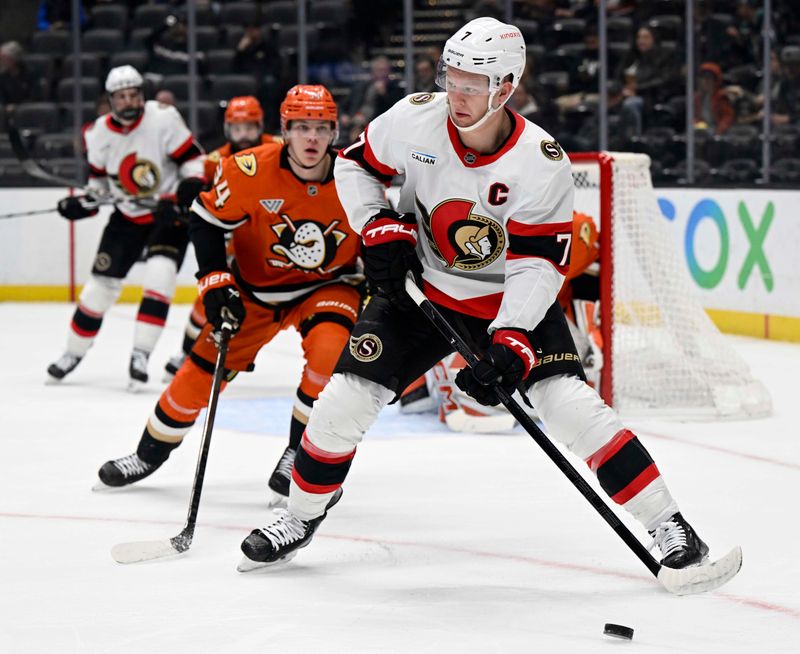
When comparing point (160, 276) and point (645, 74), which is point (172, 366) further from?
point (645, 74)

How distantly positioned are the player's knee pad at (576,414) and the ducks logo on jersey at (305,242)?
935 millimetres

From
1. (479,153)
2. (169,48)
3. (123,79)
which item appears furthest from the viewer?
(169,48)

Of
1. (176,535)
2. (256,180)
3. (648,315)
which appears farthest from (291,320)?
(648,315)

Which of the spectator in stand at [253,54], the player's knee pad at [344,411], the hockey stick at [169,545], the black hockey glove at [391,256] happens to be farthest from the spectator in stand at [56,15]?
the player's knee pad at [344,411]

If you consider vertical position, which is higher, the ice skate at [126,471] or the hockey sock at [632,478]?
the hockey sock at [632,478]

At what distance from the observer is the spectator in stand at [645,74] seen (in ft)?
25.2

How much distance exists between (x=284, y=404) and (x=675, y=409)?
4.61ft

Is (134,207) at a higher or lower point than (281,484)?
higher

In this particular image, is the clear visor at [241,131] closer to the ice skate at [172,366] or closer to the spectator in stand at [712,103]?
the ice skate at [172,366]

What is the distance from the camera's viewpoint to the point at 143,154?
5543 millimetres

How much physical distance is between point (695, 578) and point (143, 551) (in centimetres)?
112

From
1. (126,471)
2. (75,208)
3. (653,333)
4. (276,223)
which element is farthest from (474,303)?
(75,208)

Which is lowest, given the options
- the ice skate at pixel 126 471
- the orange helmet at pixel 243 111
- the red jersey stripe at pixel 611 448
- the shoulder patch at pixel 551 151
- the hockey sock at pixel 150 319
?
the ice skate at pixel 126 471

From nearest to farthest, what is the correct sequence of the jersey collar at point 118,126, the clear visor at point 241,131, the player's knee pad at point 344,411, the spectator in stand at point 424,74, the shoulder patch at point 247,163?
the player's knee pad at point 344,411 → the shoulder patch at point 247,163 → the clear visor at point 241,131 → the jersey collar at point 118,126 → the spectator in stand at point 424,74
